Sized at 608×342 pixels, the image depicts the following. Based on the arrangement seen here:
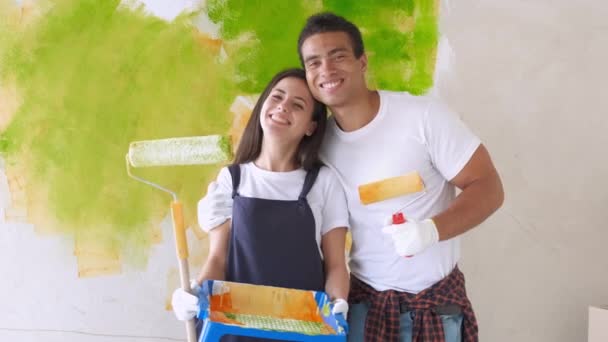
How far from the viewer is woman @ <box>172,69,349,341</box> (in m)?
1.32

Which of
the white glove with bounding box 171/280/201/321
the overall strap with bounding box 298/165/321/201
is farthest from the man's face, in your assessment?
the white glove with bounding box 171/280/201/321

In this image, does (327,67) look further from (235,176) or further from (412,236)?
(412,236)

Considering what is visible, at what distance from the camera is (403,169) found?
4.35 ft

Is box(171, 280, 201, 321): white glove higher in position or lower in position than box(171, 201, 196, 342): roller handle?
lower

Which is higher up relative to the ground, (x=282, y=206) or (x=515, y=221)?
(x=282, y=206)

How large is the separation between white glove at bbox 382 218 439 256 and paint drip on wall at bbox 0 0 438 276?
2.05 ft

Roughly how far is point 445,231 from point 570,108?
30.7 inches

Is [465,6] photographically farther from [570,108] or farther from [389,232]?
[389,232]

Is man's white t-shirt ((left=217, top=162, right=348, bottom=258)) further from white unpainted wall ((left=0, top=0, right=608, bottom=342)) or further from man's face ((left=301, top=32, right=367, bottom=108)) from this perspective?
white unpainted wall ((left=0, top=0, right=608, bottom=342))

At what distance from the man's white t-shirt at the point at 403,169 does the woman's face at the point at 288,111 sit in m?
0.10

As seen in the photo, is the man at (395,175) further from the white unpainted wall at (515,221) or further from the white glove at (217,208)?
the white unpainted wall at (515,221)

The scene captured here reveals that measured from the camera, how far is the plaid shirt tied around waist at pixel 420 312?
1.31m

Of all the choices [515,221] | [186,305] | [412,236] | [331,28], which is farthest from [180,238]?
[515,221]

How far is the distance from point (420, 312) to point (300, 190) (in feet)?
1.27
